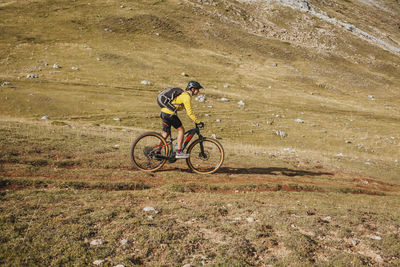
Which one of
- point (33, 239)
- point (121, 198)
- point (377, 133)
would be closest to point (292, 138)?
point (377, 133)

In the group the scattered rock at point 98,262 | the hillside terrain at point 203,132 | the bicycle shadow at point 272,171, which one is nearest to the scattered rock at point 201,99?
the hillside terrain at point 203,132

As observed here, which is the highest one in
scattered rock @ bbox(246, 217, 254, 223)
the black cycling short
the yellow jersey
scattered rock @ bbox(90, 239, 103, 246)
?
the yellow jersey

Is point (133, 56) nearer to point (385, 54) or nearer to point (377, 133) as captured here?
point (377, 133)

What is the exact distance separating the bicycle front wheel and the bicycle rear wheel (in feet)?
4.14

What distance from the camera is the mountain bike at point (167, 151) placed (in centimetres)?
1223

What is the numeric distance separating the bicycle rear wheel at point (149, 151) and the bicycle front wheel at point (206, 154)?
126 cm

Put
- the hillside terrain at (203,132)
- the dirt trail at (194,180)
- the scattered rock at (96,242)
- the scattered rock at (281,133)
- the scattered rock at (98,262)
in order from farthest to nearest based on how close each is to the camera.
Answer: the scattered rock at (281,133) → the dirt trail at (194,180) → the hillside terrain at (203,132) → the scattered rock at (96,242) → the scattered rock at (98,262)

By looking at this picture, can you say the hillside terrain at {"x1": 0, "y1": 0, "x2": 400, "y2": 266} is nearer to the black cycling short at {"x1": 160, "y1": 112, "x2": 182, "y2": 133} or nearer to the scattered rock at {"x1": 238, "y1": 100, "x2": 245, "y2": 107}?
the scattered rock at {"x1": 238, "y1": 100, "x2": 245, "y2": 107}

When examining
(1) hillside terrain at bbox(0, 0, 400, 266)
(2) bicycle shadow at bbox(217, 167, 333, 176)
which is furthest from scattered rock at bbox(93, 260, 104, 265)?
(2) bicycle shadow at bbox(217, 167, 333, 176)

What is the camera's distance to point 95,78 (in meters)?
45.4

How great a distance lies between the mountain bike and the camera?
1223cm

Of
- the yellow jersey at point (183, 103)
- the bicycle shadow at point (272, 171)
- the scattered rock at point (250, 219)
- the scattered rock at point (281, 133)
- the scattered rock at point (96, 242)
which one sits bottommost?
the scattered rock at point (281, 133)

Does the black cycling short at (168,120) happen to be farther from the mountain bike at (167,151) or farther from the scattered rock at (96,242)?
the scattered rock at (96,242)

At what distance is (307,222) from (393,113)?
183 ft
